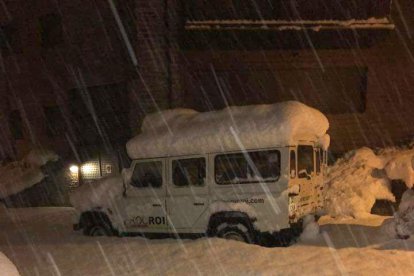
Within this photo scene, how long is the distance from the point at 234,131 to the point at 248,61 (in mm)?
6043

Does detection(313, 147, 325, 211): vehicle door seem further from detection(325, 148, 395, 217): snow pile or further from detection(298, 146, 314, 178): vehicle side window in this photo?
detection(325, 148, 395, 217): snow pile

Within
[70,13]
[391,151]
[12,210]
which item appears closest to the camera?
[391,151]

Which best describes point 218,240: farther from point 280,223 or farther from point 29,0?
point 29,0

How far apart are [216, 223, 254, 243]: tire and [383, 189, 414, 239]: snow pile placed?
96.4 inches

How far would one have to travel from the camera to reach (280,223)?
7.74 metres

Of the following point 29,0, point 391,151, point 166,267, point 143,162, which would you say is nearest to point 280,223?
point 166,267

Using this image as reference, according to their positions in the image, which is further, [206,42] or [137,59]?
[137,59]

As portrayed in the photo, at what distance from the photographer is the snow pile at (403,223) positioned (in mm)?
7988

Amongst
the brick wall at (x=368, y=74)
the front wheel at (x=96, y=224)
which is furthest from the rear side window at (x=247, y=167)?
the brick wall at (x=368, y=74)

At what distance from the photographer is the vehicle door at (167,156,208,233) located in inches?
331

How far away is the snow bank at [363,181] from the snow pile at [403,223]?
2.36m

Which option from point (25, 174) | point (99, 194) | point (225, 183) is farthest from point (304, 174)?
point (25, 174)

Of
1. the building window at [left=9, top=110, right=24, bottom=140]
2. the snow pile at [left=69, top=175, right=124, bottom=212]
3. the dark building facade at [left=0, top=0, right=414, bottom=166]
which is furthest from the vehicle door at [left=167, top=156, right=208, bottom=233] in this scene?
the building window at [left=9, top=110, right=24, bottom=140]

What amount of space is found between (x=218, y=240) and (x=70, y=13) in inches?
450
